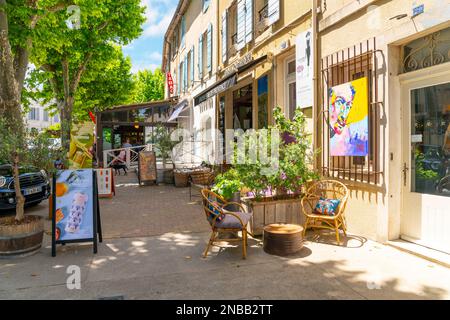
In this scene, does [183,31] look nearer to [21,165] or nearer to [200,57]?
[200,57]

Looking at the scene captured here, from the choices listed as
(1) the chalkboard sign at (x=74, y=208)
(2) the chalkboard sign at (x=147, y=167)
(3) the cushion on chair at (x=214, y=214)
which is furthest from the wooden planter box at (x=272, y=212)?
(2) the chalkboard sign at (x=147, y=167)

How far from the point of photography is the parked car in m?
6.91

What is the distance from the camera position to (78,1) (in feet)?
31.5

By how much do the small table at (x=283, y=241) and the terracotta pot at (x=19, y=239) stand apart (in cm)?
330

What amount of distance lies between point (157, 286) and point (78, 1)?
921 centimetres

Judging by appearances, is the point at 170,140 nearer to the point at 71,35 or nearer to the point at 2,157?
the point at 71,35

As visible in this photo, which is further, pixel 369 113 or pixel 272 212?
pixel 272 212

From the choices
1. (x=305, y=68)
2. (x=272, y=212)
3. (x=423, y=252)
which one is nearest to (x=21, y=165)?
(x=272, y=212)

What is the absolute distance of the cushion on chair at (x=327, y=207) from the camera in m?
5.09

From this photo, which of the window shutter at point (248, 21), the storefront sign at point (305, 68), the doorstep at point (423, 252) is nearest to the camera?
the doorstep at point (423, 252)

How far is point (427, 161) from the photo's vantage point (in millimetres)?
4520

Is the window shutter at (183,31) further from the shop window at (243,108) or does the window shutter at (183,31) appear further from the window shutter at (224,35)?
the shop window at (243,108)

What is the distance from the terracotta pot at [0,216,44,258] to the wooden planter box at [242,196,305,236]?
10.6ft

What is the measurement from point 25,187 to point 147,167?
192 inches
